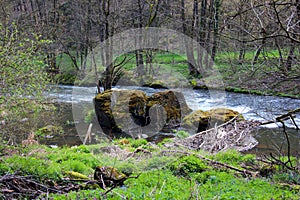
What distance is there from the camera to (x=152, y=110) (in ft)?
42.8

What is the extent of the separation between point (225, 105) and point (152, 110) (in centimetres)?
499

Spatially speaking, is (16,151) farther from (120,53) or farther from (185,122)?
(120,53)

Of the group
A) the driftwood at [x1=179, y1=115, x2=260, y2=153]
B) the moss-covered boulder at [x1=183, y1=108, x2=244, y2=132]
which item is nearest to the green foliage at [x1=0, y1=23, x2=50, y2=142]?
the driftwood at [x1=179, y1=115, x2=260, y2=153]

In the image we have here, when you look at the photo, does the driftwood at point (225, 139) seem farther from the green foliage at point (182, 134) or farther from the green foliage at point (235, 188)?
the green foliage at point (235, 188)

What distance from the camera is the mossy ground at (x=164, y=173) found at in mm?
5246

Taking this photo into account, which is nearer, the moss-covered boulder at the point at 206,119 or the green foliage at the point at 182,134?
the green foliage at the point at 182,134

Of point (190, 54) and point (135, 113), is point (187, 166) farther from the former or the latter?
point (190, 54)

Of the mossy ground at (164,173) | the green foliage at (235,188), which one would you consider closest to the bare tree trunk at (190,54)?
the mossy ground at (164,173)

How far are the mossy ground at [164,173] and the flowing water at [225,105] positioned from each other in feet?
6.05

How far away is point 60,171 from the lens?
6359 millimetres

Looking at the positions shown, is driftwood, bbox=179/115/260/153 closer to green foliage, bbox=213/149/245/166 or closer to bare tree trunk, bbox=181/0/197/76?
green foliage, bbox=213/149/245/166

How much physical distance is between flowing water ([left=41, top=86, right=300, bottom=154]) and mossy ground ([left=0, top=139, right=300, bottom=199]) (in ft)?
6.05

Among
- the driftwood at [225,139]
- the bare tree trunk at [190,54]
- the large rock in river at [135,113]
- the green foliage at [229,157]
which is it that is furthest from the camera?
the bare tree trunk at [190,54]

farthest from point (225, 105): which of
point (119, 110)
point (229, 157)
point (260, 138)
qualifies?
point (229, 157)
